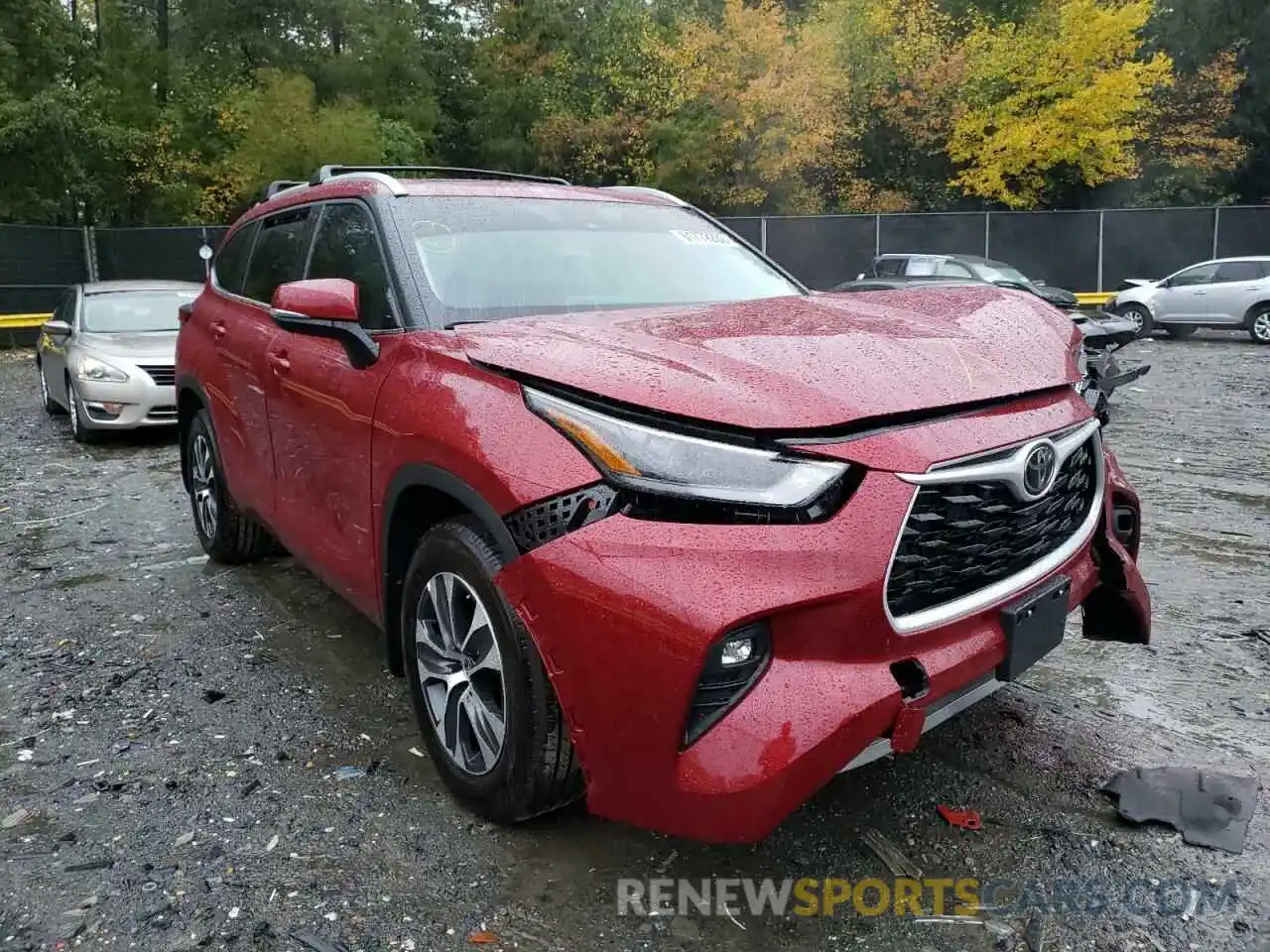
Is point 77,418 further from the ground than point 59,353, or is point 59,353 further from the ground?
point 59,353

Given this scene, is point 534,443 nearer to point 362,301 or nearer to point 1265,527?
point 362,301

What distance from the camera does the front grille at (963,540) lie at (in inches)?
91.8

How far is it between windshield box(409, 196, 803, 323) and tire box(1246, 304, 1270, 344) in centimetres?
1716

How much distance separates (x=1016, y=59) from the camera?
27.8 metres

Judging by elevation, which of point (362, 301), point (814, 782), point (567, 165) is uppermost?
point (567, 165)

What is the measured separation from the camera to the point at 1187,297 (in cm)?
1903

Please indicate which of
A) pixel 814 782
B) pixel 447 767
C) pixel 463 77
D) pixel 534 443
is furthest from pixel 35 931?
pixel 463 77

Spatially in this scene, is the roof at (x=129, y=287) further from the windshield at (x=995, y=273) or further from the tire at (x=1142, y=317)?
the tire at (x=1142, y=317)

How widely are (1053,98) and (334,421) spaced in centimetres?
2942

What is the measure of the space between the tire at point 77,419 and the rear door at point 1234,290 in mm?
18048

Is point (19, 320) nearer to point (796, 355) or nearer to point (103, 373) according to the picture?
point (103, 373)

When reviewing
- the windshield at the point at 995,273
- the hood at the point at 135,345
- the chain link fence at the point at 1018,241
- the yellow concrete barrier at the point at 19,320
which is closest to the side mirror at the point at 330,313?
the hood at the point at 135,345

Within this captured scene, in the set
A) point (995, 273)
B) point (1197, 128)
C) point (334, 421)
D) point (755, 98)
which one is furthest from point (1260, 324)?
point (334, 421)

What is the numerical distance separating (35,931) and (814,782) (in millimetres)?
1945
